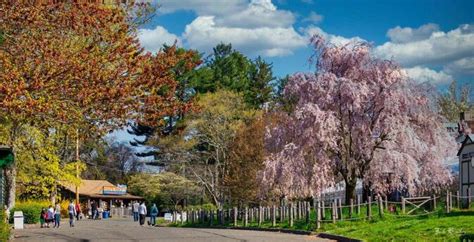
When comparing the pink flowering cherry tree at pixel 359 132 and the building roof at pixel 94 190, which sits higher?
the pink flowering cherry tree at pixel 359 132

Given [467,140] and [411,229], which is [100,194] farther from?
[411,229]

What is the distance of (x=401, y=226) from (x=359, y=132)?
13237 mm

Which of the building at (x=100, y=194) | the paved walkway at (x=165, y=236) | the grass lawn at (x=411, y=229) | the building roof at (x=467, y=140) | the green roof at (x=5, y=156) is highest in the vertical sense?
the building roof at (x=467, y=140)

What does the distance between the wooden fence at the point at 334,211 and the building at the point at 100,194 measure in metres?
43.4

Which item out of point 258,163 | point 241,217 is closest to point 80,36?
point 241,217

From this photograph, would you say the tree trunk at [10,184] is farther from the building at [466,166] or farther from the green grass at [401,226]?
the building at [466,166]

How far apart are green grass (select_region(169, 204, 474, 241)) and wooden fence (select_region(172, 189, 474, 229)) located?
0.11 metres

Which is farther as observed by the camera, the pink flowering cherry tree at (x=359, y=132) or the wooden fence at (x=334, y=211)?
the pink flowering cherry tree at (x=359, y=132)

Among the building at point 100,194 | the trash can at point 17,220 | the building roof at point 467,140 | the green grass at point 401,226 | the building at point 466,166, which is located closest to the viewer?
the green grass at point 401,226

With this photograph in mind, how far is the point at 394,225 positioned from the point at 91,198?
68500mm

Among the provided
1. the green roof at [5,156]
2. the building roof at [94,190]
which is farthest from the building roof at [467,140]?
the building roof at [94,190]

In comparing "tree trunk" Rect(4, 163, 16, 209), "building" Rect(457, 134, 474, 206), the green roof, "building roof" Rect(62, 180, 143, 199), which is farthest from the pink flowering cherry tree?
"building roof" Rect(62, 180, 143, 199)

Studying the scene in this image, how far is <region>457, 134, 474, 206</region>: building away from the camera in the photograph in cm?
4506

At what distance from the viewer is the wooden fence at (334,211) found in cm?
3153
